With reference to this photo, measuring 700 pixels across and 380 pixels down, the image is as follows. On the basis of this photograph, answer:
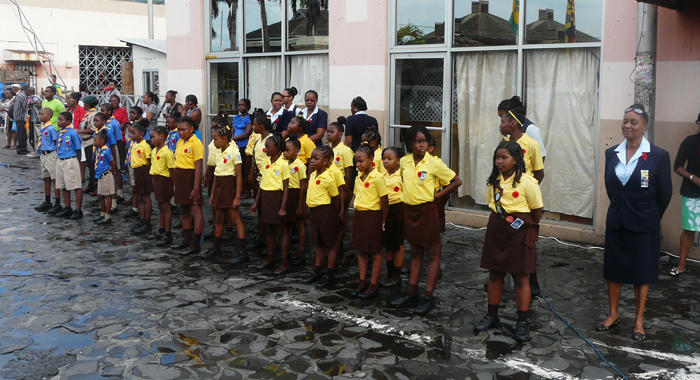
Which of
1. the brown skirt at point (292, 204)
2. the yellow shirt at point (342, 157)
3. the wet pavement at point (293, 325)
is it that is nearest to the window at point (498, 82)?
the wet pavement at point (293, 325)

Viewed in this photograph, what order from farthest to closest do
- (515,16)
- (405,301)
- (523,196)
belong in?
(515,16)
(405,301)
(523,196)

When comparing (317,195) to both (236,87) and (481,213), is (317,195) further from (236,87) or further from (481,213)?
(236,87)

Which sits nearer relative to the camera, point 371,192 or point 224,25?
point 371,192

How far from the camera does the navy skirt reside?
525cm

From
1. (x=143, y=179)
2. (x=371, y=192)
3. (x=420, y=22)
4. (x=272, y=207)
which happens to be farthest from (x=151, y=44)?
(x=371, y=192)

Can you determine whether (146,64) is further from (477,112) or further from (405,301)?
(405,301)

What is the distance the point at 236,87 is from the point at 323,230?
7.13 metres

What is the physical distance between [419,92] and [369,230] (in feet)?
14.4

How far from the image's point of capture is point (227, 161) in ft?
25.0

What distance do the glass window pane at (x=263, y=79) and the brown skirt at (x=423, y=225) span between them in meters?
6.76

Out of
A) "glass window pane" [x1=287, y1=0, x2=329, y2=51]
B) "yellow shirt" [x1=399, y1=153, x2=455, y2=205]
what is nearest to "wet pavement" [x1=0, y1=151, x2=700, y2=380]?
"yellow shirt" [x1=399, y1=153, x2=455, y2=205]

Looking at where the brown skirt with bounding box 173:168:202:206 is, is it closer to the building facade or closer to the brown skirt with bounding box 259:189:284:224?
the brown skirt with bounding box 259:189:284:224

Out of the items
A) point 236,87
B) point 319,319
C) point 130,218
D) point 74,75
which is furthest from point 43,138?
point 74,75

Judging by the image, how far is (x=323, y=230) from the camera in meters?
6.68
